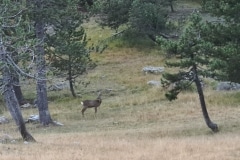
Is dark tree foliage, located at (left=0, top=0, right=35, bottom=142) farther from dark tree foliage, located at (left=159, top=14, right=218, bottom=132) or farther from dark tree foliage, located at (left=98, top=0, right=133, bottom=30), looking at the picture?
dark tree foliage, located at (left=98, top=0, right=133, bottom=30)

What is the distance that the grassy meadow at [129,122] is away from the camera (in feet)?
60.1

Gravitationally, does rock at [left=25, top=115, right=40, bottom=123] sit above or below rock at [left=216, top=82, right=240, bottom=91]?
above

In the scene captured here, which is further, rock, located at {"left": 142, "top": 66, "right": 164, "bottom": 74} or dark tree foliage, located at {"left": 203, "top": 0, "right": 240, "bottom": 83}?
rock, located at {"left": 142, "top": 66, "right": 164, "bottom": 74}

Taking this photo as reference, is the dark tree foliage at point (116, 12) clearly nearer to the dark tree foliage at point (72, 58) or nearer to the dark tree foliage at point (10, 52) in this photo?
the dark tree foliage at point (72, 58)

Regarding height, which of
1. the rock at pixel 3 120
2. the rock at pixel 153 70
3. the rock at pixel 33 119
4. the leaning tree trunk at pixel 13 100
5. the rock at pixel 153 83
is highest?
the leaning tree trunk at pixel 13 100

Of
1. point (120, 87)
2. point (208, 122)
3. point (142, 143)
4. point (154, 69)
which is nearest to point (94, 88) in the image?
point (120, 87)

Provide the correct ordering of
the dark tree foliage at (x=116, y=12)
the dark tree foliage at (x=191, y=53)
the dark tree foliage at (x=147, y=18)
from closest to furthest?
the dark tree foliage at (x=191, y=53), the dark tree foliage at (x=147, y=18), the dark tree foliage at (x=116, y=12)

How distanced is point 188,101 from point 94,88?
10086 mm

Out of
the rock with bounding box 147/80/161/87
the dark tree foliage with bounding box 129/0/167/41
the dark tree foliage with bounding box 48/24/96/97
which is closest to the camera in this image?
the dark tree foliage with bounding box 48/24/96/97

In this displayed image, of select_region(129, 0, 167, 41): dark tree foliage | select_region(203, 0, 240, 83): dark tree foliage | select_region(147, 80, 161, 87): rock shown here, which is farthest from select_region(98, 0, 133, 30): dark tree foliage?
select_region(203, 0, 240, 83): dark tree foliage

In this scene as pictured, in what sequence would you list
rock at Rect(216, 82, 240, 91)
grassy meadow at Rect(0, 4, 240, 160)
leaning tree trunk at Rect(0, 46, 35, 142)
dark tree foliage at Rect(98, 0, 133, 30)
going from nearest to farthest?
grassy meadow at Rect(0, 4, 240, 160) → leaning tree trunk at Rect(0, 46, 35, 142) → rock at Rect(216, 82, 240, 91) → dark tree foliage at Rect(98, 0, 133, 30)

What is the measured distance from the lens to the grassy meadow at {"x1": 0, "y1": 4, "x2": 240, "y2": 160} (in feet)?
60.1

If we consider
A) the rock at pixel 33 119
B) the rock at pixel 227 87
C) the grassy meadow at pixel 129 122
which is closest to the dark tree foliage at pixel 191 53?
the grassy meadow at pixel 129 122

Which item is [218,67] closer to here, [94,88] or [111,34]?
[94,88]
